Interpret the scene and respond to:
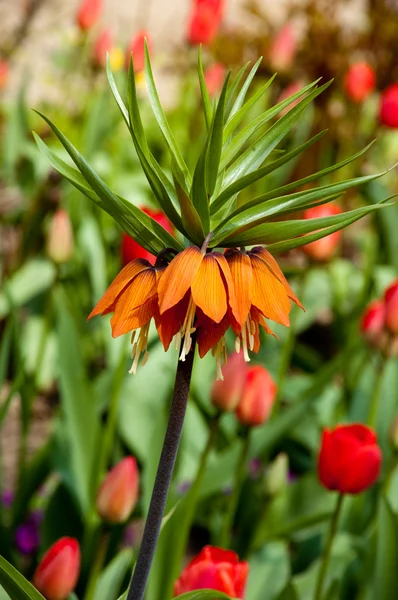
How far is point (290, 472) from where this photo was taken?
2.29m

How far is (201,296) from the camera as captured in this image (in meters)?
0.65

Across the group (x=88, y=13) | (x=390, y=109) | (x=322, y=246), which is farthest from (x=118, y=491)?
(x=88, y=13)

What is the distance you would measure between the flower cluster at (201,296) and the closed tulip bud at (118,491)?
42cm

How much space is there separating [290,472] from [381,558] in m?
0.94

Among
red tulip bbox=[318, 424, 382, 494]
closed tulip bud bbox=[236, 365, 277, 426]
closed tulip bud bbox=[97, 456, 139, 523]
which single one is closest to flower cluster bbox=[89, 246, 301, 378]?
closed tulip bud bbox=[97, 456, 139, 523]

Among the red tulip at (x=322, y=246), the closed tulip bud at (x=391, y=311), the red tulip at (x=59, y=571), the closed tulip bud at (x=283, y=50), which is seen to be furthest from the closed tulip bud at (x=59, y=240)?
the closed tulip bud at (x=283, y=50)

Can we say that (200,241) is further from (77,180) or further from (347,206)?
(347,206)

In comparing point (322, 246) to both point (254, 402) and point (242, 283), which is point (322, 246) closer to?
point (254, 402)

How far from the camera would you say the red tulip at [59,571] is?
989 mm

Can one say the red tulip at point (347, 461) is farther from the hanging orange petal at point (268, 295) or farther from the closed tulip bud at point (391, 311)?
the hanging orange petal at point (268, 295)

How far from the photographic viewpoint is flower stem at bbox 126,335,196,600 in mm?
704

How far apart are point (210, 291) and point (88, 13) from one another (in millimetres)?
2502

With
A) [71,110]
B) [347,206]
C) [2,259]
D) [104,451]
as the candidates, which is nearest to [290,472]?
[104,451]

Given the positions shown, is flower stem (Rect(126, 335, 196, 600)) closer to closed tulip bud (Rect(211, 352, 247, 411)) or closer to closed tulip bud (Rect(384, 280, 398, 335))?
closed tulip bud (Rect(211, 352, 247, 411))
